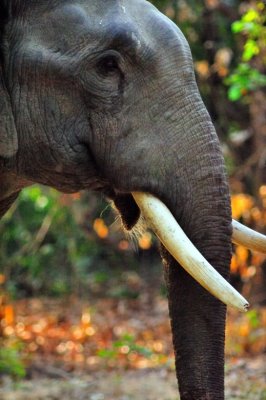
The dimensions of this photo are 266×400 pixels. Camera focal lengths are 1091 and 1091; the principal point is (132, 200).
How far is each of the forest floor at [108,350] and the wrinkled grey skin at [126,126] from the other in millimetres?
3229

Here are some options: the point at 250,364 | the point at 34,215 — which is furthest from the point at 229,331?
the point at 34,215

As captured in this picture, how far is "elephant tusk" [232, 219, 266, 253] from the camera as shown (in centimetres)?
532

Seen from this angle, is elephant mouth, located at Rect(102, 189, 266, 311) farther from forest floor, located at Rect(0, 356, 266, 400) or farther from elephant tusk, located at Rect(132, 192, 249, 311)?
forest floor, located at Rect(0, 356, 266, 400)

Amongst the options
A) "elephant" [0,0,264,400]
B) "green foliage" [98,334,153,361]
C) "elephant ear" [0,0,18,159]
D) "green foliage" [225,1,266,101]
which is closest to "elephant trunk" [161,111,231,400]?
"elephant" [0,0,264,400]

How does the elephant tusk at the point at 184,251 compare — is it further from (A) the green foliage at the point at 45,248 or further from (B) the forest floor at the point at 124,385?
(A) the green foliage at the point at 45,248

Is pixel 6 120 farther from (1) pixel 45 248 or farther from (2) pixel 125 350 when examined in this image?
(1) pixel 45 248

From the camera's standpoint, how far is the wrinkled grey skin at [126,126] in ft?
16.7

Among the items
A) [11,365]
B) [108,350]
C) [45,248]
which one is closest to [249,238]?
[11,365]

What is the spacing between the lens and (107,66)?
5.47 metres

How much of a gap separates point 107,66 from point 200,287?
1.23m

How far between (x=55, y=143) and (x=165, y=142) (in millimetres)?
649

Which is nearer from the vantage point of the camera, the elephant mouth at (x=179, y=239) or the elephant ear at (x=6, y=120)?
the elephant mouth at (x=179, y=239)

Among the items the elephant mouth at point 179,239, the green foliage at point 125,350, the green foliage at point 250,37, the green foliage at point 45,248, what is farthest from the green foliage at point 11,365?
the elephant mouth at point 179,239

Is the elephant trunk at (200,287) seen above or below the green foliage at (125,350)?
above
